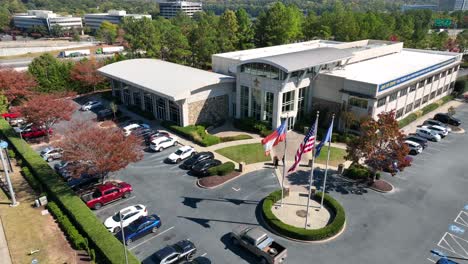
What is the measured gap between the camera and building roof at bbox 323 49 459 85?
4994 cm

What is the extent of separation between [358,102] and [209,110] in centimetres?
2183

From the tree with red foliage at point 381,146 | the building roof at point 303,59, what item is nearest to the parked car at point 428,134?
the building roof at point 303,59

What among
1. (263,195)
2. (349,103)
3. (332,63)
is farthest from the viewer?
(332,63)

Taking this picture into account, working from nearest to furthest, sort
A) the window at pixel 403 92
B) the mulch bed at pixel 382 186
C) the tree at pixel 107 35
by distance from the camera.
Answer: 1. the mulch bed at pixel 382 186
2. the window at pixel 403 92
3. the tree at pixel 107 35

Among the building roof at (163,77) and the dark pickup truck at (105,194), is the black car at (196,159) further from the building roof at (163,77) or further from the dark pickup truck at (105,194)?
the building roof at (163,77)

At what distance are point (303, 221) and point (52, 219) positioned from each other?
22412 millimetres

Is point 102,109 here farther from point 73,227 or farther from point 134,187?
point 73,227

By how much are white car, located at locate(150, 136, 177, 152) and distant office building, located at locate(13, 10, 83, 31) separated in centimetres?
16874

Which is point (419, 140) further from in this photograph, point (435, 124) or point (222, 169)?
point (222, 169)

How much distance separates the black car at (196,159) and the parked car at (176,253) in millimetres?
13688

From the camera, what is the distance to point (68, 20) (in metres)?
187

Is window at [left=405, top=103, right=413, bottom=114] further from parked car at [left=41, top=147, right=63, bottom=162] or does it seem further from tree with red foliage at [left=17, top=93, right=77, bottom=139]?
tree with red foliage at [left=17, top=93, right=77, bottom=139]

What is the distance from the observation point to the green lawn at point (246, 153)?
41.7m

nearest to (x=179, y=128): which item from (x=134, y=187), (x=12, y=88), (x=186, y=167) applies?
(x=186, y=167)
